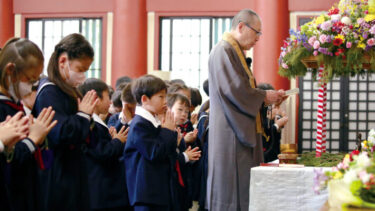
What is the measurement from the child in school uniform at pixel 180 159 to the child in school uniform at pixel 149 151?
8cm

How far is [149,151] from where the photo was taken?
374cm

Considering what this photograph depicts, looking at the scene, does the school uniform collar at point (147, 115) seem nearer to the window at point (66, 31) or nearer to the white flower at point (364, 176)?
the white flower at point (364, 176)

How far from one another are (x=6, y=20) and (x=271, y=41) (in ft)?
15.8

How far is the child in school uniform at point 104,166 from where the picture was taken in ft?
12.5

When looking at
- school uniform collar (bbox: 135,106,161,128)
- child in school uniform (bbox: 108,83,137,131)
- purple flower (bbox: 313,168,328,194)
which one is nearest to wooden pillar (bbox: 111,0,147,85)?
child in school uniform (bbox: 108,83,137,131)

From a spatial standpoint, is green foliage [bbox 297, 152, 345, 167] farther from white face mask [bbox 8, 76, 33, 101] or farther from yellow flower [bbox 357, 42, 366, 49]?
white face mask [bbox 8, 76, 33, 101]

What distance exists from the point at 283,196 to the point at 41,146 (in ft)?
4.49

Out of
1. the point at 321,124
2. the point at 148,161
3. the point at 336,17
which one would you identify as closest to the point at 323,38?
the point at 336,17

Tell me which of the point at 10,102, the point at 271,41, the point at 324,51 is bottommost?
the point at 10,102

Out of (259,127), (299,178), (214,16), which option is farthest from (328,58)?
(214,16)

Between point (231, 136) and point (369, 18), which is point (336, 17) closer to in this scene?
point (369, 18)

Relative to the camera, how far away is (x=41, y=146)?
2820mm

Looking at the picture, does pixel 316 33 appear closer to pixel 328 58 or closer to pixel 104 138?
pixel 328 58

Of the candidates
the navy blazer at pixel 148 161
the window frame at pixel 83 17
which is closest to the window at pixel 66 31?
the window frame at pixel 83 17
